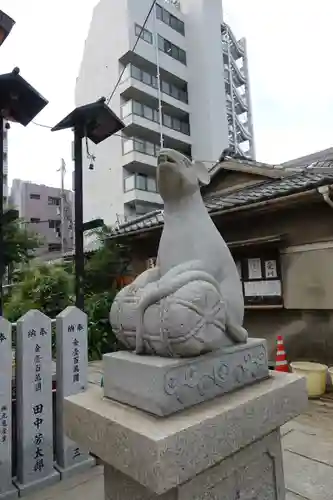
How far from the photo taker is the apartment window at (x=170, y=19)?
915 inches

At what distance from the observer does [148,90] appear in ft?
72.3

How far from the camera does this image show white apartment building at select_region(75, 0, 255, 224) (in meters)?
21.6

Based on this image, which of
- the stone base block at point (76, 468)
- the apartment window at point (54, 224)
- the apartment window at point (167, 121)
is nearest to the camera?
the stone base block at point (76, 468)

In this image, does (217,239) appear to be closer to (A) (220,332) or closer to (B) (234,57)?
(A) (220,332)

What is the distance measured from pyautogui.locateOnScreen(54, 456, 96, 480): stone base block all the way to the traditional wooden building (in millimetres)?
4163

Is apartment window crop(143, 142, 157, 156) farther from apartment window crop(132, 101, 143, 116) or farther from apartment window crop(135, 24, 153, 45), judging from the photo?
apartment window crop(135, 24, 153, 45)

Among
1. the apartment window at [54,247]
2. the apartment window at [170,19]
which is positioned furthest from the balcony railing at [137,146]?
the apartment window at [54,247]

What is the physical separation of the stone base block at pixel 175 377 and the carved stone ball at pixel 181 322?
0.07m

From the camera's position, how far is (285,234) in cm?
637

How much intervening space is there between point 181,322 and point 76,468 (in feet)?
9.16

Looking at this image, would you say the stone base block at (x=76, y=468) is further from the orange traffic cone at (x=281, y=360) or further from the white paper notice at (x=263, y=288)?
the white paper notice at (x=263, y=288)

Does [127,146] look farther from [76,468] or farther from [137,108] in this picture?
[76,468]

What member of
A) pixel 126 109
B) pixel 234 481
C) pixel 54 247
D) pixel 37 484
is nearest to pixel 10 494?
pixel 37 484

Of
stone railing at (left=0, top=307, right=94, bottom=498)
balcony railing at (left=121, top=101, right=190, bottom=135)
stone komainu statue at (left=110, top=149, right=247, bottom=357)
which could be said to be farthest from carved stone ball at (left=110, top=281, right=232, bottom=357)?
balcony railing at (left=121, top=101, right=190, bottom=135)
